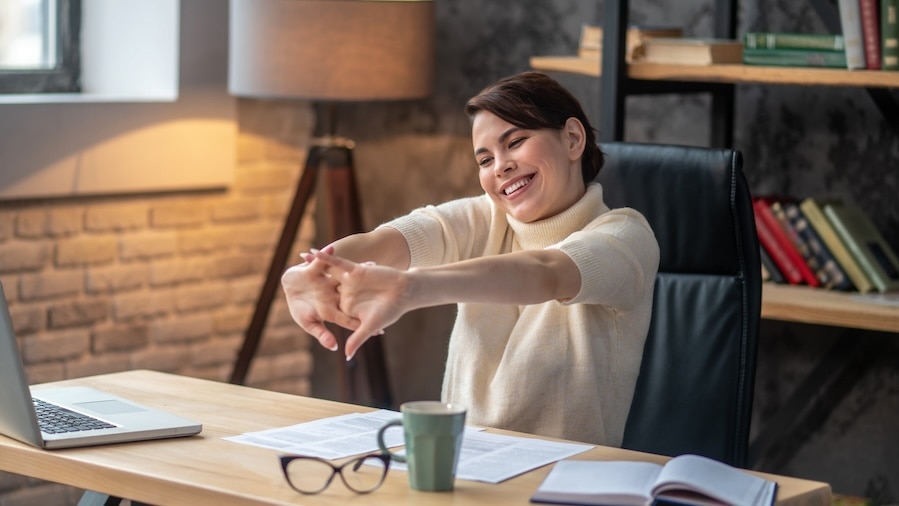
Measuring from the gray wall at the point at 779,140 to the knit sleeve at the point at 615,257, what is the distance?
1322mm

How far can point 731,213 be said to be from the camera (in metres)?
2.09

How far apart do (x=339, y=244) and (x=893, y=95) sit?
1.64 m

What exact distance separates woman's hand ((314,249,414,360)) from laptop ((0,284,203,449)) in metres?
0.28

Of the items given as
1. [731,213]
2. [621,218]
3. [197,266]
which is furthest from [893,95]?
[197,266]

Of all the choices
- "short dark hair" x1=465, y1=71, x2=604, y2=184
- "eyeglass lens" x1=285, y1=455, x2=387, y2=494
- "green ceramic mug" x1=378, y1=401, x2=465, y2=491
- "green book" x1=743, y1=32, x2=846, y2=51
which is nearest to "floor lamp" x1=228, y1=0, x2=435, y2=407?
"green book" x1=743, y1=32, x2=846, y2=51

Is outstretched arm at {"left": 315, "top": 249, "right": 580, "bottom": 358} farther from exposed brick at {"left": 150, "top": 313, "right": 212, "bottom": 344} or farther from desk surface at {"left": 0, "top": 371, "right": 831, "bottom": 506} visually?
exposed brick at {"left": 150, "top": 313, "right": 212, "bottom": 344}

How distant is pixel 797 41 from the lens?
2.84m

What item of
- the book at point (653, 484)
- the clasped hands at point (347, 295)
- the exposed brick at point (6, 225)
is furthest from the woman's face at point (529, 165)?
the exposed brick at point (6, 225)

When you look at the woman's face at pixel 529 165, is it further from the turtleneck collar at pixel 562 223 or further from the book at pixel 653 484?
the book at pixel 653 484

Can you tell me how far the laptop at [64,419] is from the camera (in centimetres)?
162

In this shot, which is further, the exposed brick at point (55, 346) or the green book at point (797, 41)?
the exposed brick at point (55, 346)

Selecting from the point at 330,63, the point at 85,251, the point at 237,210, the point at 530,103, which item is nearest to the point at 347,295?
the point at 530,103

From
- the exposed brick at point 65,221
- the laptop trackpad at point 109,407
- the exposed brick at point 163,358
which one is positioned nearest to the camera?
the laptop trackpad at point 109,407

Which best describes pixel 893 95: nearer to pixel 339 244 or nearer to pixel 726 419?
pixel 726 419
